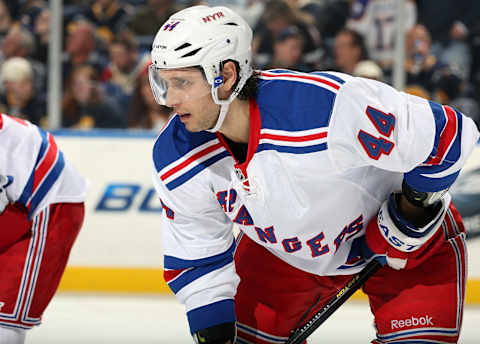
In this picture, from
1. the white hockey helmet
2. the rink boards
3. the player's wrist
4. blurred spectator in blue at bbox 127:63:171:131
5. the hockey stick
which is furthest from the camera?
blurred spectator in blue at bbox 127:63:171:131

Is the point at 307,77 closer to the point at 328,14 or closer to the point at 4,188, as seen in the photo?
the point at 4,188

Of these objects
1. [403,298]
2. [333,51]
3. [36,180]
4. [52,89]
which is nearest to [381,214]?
[403,298]

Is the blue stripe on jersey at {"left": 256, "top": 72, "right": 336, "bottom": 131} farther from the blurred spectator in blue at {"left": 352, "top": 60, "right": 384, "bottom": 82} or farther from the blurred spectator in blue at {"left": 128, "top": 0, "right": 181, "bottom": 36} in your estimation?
the blurred spectator in blue at {"left": 128, "top": 0, "right": 181, "bottom": 36}

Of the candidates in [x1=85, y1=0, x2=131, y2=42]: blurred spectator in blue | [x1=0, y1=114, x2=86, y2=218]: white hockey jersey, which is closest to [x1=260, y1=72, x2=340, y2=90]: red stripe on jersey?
[x1=0, y1=114, x2=86, y2=218]: white hockey jersey

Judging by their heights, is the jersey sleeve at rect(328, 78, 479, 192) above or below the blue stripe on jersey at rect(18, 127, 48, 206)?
above

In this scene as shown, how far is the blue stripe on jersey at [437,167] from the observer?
1.83 meters

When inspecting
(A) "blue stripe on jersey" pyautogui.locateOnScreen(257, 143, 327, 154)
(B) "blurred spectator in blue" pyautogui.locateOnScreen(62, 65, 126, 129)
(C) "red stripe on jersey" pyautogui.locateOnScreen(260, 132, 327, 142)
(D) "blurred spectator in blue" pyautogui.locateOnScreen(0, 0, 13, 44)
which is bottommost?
(B) "blurred spectator in blue" pyautogui.locateOnScreen(62, 65, 126, 129)

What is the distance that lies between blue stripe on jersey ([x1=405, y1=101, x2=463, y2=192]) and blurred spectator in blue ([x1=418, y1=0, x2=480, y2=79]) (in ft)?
7.10

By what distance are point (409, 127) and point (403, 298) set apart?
493 mm

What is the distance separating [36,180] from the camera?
2311 mm

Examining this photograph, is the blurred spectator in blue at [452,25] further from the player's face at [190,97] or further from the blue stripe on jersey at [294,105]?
the player's face at [190,97]

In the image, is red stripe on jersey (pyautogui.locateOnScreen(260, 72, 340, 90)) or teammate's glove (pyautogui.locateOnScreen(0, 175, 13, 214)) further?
teammate's glove (pyautogui.locateOnScreen(0, 175, 13, 214))

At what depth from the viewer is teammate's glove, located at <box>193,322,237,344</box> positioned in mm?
1984

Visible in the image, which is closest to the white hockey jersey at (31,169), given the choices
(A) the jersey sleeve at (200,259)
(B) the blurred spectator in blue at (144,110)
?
(A) the jersey sleeve at (200,259)
